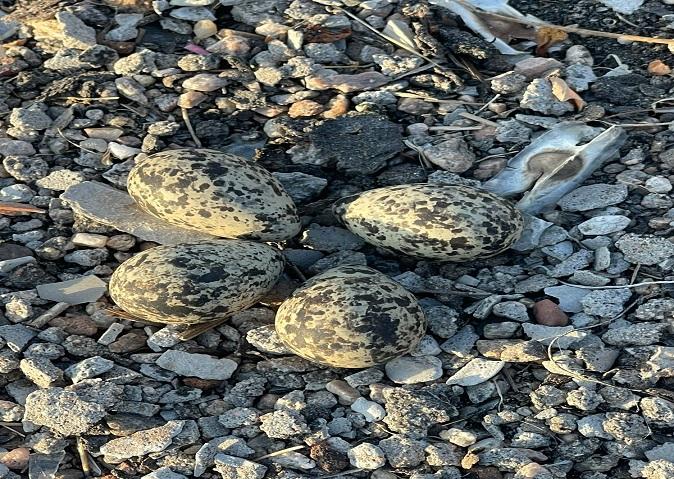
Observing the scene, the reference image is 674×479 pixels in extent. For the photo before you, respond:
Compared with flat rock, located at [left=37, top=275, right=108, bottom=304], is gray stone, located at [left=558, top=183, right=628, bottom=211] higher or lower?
higher

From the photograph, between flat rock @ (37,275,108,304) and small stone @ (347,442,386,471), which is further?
flat rock @ (37,275,108,304)

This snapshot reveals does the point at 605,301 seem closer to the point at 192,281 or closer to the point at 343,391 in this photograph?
the point at 343,391

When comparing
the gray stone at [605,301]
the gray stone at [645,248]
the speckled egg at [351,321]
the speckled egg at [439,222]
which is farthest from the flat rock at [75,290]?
the gray stone at [645,248]

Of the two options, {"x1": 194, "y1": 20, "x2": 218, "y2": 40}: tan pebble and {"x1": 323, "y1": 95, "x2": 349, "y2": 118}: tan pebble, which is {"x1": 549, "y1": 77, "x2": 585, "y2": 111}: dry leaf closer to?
{"x1": 323, "y1": 95, "x2": 349, "y2": 118}: tan pebble

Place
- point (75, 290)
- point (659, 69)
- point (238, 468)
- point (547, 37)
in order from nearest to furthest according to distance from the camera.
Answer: point (238, 468), point (75, 290), point (659, 69), point (547, 37)

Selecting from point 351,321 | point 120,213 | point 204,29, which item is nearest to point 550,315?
point 351,321

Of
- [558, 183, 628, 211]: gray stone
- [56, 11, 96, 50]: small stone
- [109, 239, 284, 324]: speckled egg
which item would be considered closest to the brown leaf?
[109, 239, 284, 324]: speckled egg

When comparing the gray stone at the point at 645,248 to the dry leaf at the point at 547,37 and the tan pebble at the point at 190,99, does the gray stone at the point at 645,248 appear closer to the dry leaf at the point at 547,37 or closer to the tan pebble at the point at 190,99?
the dry leaf at the point at 547,37

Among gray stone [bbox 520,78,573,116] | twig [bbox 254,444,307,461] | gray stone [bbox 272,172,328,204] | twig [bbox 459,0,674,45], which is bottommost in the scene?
twig [bbox 254,444,307,461]
